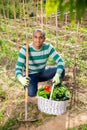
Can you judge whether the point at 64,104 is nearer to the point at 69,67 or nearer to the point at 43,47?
the point at 43,47

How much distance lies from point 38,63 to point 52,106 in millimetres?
669

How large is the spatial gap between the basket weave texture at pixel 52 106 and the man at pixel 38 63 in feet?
0.85

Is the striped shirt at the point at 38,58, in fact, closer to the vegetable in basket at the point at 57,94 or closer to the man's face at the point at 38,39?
the man's face at the point at 38,39

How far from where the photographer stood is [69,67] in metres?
5.55

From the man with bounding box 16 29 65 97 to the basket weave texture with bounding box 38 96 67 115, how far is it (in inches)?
10.2

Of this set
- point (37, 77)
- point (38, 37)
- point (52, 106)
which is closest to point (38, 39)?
point (38, 37)

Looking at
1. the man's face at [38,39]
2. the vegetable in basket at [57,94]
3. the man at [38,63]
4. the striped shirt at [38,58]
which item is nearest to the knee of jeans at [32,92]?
the man at [38,63]

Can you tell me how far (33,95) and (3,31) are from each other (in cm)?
388

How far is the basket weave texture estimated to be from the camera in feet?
12.4

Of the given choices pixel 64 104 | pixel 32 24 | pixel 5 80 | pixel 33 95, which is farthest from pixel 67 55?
pixel 32 24

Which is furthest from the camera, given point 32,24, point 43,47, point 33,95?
point 32,24

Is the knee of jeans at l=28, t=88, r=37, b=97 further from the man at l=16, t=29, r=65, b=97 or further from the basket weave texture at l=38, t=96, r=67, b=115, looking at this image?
the basket weave texture at l=38, t=96, r=67, b=115

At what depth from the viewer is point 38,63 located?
4230 millimetres

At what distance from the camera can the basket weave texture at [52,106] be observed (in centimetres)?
379
